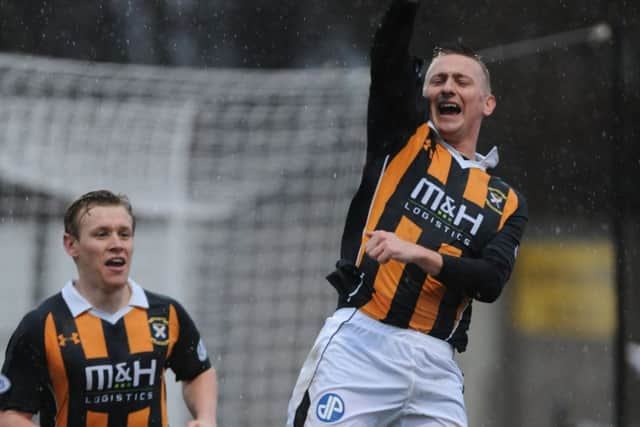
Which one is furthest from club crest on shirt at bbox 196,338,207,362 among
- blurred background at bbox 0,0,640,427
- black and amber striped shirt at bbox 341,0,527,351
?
blurred background at bbox 0,0,640,427

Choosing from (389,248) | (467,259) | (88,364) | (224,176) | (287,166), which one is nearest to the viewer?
(389,248)

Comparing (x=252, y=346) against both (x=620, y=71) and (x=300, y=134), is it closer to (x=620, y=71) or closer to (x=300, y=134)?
(x=300, y=134)

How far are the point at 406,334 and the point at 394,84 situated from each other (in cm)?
63

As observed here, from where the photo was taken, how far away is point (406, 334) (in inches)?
116

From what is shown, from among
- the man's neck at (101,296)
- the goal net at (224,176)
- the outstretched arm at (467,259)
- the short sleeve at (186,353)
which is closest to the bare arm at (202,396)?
the short sleeve at (186,353)

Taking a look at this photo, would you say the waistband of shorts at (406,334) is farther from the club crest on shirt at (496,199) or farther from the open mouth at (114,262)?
the open mouth at (114,262)

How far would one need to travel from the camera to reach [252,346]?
22.4ft

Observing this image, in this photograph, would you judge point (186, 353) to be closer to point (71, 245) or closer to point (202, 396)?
point (202, 396)

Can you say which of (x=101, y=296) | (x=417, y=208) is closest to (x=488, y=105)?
(x=417, y=208)

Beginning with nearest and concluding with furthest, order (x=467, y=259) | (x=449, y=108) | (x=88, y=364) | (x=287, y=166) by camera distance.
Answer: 1. (x=467, y=259)
2. (x=88, y=364)
3. (x=449, y=108)
4. (x=287, y=166)

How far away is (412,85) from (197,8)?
718 centimetres

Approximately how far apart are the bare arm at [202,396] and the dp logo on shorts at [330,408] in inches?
11.3

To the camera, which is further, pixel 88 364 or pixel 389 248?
pixel 88 364

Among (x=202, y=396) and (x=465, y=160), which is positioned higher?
(x=465, y=160)
